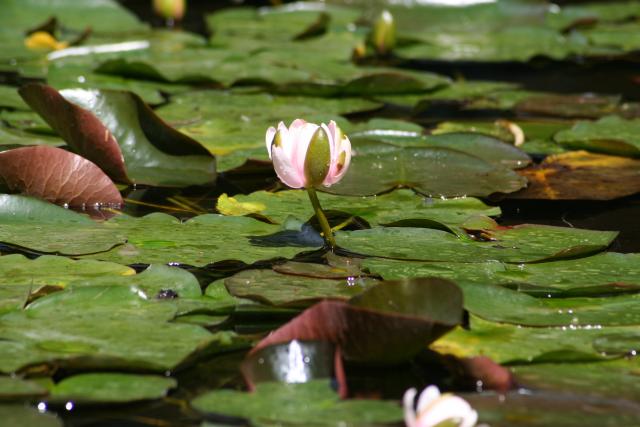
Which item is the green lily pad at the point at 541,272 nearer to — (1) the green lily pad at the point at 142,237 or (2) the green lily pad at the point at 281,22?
(1) the green lily pad at the point at 142,237

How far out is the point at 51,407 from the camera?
1159 millimetres

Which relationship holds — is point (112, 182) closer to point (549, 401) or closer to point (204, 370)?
point (204, 370)

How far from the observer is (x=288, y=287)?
1487 mm

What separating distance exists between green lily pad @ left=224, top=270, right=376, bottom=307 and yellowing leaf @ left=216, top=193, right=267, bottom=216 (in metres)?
0.37

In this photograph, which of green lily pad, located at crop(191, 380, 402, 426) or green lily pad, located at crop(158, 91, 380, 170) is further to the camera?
green lily pad, located at crop(158, 91, 380, 170)

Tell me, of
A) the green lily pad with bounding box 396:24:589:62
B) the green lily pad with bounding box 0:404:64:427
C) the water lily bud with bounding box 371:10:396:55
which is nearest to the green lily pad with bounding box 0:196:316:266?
the green lily pad with bounding box 0:404:64:427

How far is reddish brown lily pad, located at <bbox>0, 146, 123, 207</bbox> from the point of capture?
1.88m

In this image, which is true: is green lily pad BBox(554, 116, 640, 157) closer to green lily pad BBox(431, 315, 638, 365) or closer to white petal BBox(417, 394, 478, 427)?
green lily pad BBox(431, 315, 638, 365)

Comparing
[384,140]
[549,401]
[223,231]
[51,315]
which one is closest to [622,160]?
[384,140]

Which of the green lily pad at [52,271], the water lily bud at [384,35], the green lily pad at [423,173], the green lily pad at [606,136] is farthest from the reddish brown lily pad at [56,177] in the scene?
the water lily bud at [384,35]

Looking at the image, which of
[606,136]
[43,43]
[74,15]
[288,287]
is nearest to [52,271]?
[288,287]

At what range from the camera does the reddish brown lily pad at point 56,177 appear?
6.17ft

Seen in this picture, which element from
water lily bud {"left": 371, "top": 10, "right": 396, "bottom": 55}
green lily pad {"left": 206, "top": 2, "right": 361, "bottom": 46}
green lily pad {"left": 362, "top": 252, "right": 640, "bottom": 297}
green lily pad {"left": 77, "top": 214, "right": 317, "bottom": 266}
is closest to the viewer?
green lily pad {"left": 362, "top": 252, "right": 640, "bottom": 297}

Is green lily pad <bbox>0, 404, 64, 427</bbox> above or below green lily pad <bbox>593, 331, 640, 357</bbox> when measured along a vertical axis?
above
